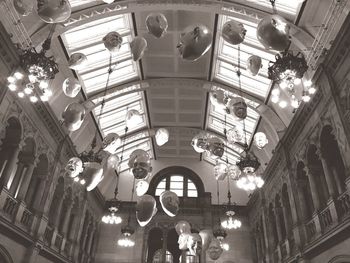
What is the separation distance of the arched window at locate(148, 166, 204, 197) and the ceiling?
2460mm

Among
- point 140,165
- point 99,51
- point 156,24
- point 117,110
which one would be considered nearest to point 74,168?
point 140,165

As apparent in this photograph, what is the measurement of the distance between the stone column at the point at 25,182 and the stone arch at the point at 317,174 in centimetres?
1113

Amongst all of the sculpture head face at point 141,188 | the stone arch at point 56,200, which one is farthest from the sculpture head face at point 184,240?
the stone arch at point 56,200

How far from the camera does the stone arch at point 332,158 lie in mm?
10672

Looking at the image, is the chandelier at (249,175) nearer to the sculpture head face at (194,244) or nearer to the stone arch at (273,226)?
the sculpture head face at (194,244)

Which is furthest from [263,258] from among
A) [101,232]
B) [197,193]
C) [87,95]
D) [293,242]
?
[87,95]

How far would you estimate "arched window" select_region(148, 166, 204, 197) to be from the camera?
75.5ft

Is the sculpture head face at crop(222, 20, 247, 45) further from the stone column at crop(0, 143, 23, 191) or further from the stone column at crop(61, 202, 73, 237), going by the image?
the stone column at crop(61, 202, 73, 237)

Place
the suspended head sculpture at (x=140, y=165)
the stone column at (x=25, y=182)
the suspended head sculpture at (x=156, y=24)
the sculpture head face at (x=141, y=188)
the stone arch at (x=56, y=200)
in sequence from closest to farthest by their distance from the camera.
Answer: the suspended head sculpture at (x=156, y=24) → the suspended head sculpture at (x=140, y=165) → the sculpture head face at (x=141, y=188) → the stone column at (x=25, y=182) → the stone arch at (x=56, y=200)

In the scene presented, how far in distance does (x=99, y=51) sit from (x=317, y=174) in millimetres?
10704

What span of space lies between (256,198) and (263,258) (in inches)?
140

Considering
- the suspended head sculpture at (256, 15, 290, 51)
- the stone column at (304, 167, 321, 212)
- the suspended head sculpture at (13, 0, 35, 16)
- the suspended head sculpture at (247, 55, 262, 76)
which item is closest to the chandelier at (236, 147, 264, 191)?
the suspended head sculpture at (247, 55, 262, 76)

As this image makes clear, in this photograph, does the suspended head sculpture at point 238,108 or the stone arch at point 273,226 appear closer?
the suspended head sculpture at point 238,108

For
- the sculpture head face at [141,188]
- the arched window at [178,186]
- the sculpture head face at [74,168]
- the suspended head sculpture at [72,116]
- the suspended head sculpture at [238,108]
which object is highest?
the arched window at [178,186]
